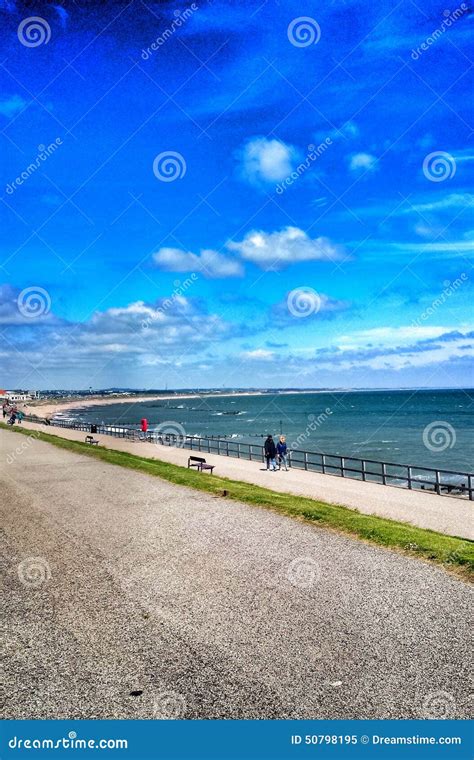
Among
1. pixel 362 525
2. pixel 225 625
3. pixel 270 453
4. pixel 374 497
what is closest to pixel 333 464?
pixel 270 453

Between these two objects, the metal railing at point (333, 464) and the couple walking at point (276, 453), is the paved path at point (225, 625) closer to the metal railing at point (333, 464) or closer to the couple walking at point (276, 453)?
the metal railing at point (333, 464)

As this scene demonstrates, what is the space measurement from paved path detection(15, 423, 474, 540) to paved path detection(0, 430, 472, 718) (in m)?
4.30

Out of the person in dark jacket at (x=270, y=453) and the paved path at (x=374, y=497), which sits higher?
the person in dark jacket at (x=270, y=453)

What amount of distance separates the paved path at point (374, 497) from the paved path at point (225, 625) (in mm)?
4305

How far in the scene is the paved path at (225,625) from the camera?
6.56 metres

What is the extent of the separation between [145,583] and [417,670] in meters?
5.38

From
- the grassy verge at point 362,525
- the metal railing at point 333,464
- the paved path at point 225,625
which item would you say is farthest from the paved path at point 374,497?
the paved path at point 225,625

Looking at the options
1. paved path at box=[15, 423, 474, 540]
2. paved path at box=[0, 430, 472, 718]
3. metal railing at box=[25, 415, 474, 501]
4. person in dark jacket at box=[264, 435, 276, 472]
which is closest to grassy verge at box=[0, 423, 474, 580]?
paved path at box=[0, 430, 472, 718]

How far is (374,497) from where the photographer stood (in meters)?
21.4

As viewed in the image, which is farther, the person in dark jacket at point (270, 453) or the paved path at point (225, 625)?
the person in dark jacket at point (270, 453)

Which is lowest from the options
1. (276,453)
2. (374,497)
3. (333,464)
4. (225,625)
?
(333,464)

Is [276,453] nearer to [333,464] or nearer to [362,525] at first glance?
[333,464]

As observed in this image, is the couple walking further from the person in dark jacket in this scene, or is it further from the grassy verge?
the grassy verge

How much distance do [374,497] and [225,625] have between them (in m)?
14.0
